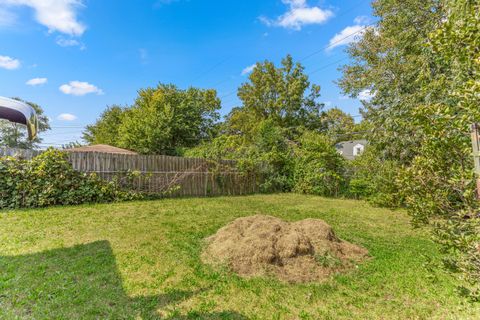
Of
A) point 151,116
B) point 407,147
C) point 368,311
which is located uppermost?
point 151,116

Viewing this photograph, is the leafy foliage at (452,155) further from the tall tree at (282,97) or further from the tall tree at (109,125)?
the tall tree at (109,125)

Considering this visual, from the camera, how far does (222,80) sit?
21.5 metres

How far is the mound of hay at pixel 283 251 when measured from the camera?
3.29m

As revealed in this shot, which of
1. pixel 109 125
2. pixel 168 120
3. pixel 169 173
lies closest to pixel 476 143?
pixel 169 173

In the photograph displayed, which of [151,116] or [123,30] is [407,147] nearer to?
[123,30]

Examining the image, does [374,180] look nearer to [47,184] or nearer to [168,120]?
[47,184]

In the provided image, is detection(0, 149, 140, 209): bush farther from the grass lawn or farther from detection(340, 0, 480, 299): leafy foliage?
detection(340, 0, 480, 299): leafy foliage

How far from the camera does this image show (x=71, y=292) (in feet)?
8.95

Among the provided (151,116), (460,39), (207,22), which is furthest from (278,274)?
(151,116)

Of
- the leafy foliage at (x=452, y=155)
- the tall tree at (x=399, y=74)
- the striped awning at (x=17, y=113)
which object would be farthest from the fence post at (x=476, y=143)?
the tall tree at (x=399, y=74)

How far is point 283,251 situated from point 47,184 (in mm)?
6981

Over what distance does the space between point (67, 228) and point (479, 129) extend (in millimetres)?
6328

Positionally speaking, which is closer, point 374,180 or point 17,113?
point 17,113

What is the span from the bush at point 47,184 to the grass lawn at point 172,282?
175 cm
